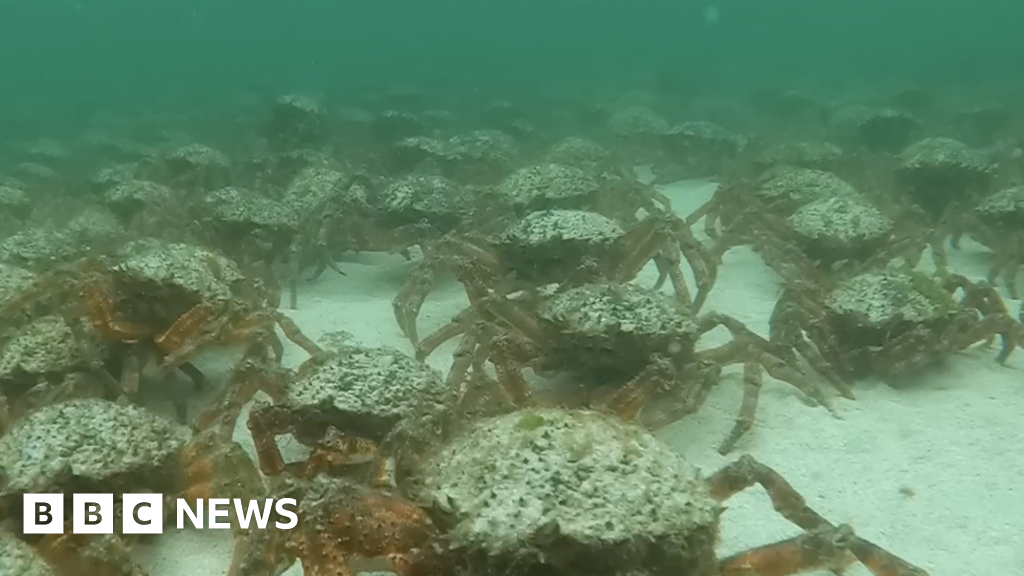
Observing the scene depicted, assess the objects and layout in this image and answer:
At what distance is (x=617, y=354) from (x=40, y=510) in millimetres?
3076

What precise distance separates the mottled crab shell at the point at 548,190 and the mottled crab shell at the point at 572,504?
18.9 feet

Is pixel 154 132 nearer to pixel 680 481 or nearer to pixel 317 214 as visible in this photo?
pixel 317 214

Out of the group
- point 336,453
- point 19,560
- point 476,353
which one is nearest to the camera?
point 19,560

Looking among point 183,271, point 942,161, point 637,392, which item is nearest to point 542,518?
point 637,392

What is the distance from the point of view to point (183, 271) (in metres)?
5.58

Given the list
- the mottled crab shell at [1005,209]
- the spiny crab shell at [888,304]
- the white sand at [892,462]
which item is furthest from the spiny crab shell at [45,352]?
the mottled crab shell at [1005,209]

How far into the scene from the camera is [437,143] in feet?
43.9

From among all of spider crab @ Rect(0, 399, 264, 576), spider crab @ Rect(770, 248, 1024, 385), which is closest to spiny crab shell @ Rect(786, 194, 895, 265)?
spider crab @ Rect(770, 248, 1024, 385)

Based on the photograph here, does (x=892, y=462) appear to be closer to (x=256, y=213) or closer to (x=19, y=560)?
(x=19, y=560)

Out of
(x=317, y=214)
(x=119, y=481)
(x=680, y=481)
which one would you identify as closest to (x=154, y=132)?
(x=317, y=214)

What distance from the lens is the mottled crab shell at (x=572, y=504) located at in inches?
119

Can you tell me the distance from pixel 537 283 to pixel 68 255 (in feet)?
13.2

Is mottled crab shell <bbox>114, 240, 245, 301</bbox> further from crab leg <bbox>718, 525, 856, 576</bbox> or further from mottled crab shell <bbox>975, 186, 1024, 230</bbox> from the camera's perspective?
mottled crab shell <bbox>975, 186, 1024, 230</bbox>

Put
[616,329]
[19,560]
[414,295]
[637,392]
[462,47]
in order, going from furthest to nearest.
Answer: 1. [462,47]
2. [414,295]
3. [616,329]
4. [637,392]
5. [19,560]
